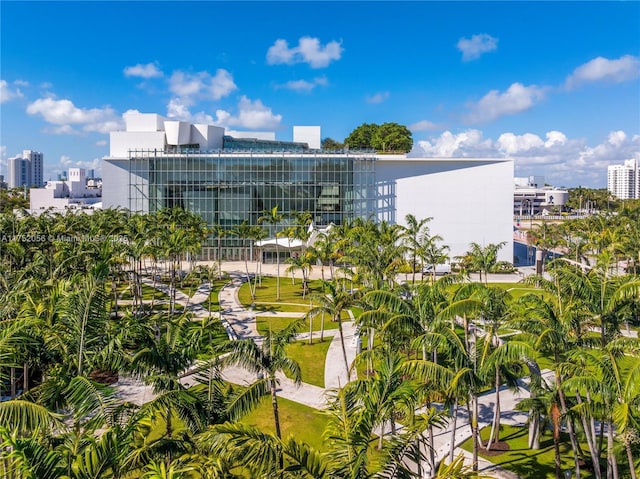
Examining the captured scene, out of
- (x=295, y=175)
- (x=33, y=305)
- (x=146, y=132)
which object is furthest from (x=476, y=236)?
(x=33, y=305)

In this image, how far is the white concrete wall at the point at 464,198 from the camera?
60312 mm

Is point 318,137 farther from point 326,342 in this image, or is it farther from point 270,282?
point 326,342

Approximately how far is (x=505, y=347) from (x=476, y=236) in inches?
1951

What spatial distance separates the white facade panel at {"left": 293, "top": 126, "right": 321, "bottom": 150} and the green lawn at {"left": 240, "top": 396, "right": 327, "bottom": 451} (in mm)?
63849

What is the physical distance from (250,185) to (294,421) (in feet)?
150

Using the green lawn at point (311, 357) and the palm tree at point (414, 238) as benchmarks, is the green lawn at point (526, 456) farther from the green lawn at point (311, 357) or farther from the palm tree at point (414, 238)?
the palm tree at point (414, 238)

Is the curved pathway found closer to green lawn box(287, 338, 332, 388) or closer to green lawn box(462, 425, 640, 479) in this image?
green lawn box(287, 338, 332, 388)

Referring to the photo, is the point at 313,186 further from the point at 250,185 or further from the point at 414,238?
the point at 414,238

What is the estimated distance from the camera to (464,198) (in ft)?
199

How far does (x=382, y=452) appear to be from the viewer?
854 centimetres

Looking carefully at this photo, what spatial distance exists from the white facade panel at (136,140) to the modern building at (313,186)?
0.13 m

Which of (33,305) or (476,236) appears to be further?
(476,236)

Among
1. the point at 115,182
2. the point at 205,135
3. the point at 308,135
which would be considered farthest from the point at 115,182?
the point at 308,135

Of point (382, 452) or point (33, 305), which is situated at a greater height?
point (33, 305)
